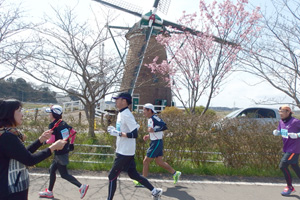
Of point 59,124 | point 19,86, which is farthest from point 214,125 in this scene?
point 19,86

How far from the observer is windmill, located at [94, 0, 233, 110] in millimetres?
8766

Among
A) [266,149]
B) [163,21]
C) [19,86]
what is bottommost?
[266,149]

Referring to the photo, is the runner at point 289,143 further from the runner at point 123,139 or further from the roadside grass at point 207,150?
the runner at point 123,139

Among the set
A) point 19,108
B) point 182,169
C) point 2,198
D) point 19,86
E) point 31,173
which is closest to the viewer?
point 2,198

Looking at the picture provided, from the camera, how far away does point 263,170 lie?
18.6 feet

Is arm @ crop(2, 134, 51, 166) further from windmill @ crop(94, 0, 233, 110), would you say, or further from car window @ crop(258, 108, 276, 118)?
car window @ crop(258, 108, 276, 118)

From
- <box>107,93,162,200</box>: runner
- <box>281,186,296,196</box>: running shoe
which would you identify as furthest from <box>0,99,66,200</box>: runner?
<box>281,186,296,196</box>: running shoe

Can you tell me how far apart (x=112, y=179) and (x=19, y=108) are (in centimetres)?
193

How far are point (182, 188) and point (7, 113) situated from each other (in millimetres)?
3571

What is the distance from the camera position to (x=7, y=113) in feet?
7.02

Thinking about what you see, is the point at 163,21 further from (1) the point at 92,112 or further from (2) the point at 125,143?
(2) the point at 125,143

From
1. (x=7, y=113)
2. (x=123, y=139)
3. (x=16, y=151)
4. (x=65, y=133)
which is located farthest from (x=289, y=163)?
(x=7, y=113)

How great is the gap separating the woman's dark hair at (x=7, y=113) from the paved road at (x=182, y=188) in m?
2.32

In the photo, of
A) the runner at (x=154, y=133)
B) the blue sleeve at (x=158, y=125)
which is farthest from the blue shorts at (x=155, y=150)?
the blue sleeve at (x=158, y=125)
